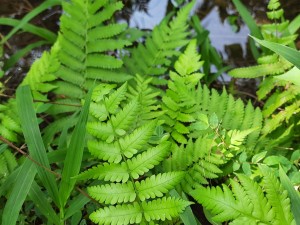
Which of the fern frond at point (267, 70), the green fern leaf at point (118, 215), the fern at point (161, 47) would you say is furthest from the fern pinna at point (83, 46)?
the green fern leaf at point (118, 215)

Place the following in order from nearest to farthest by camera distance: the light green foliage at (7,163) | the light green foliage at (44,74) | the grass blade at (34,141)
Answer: the grass blade at (34,141), the light green foliage at (7,163), the light green foliage at (44,74)

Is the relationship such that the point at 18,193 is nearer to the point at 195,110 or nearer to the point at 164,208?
the point at 164,208

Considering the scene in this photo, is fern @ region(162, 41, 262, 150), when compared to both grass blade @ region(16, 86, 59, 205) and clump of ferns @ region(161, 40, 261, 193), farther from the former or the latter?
grass blade @ region(16, 86, 59, 205)

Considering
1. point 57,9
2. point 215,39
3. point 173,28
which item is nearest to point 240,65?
point 215,39

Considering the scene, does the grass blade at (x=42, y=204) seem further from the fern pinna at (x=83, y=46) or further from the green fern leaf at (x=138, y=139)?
the fern pinna at (x=83, y=46)

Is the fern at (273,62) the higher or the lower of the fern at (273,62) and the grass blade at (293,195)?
the higher
